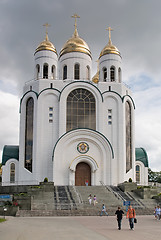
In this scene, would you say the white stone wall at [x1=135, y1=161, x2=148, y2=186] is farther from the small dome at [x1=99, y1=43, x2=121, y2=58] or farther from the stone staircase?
the small dome at [x1=99, y1=43, x2=121, y2=58]

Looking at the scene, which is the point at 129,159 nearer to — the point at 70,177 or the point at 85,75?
the point at 70,177

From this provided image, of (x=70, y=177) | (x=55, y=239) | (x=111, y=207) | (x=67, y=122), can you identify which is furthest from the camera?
(x=67, y=122)

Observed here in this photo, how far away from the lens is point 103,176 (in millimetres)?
36094

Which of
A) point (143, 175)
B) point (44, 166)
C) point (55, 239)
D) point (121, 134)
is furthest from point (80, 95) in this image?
point (55, 239)

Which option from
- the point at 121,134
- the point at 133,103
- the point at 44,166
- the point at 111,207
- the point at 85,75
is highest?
the point at 85,75

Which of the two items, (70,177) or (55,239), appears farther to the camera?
(70,177)

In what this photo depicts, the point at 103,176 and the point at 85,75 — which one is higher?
the point at 85,75

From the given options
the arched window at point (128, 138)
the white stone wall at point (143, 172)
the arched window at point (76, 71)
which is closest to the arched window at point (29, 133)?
the arched window at point (76, 71)

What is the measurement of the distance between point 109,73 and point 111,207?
19473 millimetres

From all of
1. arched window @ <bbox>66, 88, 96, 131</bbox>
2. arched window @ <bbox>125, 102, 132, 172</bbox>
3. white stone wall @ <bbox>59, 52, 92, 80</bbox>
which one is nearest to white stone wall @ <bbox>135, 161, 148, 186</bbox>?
arched window @ <bbox>125, 102, 132, 172</bbox>

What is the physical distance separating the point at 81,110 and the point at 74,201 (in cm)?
1346

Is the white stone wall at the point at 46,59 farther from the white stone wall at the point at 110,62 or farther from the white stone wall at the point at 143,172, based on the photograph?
the white stone wall at the point at 143,172

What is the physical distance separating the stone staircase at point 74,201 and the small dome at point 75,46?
18.1 meters

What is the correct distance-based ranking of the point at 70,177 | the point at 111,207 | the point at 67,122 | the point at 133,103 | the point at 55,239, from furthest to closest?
the point at 133,103 < the point at 67,122 < the point at 70,177 < the point at 111,207 < the point at 55,239
